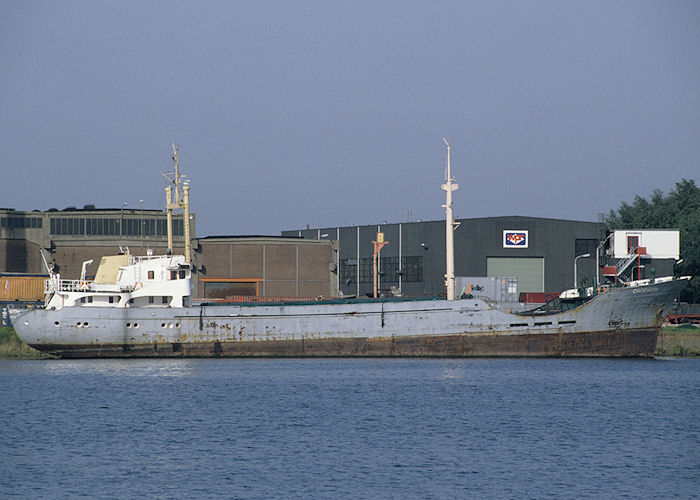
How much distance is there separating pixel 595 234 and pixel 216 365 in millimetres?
53356

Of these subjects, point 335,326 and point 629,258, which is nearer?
point 335,326

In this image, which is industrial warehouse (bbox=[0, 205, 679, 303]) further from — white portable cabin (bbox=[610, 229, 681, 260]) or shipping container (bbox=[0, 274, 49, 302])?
shipping container (bbox=[0, 274, 49, 302])

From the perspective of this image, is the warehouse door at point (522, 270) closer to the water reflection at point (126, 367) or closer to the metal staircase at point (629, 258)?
the metal staircase at point (629, 258)

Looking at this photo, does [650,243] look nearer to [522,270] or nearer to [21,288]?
[522,270]

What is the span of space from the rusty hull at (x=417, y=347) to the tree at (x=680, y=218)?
159 feet

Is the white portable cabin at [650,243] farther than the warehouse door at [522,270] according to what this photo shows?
No

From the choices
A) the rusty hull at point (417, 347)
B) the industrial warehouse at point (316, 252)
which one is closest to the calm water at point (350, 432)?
the rusty hull at point (417, 347)

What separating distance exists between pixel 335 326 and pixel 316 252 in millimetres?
40228

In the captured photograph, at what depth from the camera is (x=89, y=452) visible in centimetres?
3170

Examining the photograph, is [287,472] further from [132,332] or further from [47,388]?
[132,332]

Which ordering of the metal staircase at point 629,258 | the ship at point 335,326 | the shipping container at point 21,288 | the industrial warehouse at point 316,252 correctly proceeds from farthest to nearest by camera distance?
the industrial warehouse at point 316,252 < the metal staircase at point 629,258 < the shipping container at point 21,288 < the ship at point 335,326

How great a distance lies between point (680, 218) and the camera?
395 feet

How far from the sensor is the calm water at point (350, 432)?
2728cm

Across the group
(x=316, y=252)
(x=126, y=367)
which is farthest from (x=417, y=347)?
(x=316, y=252)
